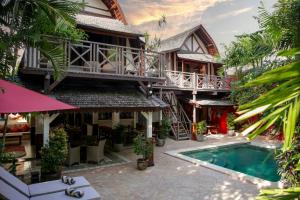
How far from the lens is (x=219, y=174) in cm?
962

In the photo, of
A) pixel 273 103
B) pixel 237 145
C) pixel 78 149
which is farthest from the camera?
pixel 237 145

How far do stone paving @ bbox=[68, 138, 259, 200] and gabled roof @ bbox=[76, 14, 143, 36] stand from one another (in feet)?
22.7

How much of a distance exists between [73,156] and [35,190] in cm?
445

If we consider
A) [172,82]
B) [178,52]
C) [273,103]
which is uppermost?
[178,52]

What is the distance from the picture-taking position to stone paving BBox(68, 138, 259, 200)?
7.38 metres

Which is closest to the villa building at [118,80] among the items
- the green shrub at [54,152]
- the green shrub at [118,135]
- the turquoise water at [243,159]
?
the green shrub at [54,152]

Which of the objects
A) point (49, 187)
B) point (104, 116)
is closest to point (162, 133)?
point (104, 116)

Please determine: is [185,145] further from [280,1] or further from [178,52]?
[280,1]

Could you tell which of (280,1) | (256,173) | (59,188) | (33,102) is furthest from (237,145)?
(33,102)

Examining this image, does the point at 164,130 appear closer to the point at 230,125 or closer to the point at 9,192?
the point at 230,125

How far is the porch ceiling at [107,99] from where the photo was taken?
978cm

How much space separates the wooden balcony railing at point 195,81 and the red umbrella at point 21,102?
13.7 metres

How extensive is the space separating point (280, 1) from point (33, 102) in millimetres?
6292

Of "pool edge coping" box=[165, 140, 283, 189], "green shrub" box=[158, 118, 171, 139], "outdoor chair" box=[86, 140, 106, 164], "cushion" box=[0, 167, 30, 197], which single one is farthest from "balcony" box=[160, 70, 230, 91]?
"cushion" box=[0, 167, 30, 197]
